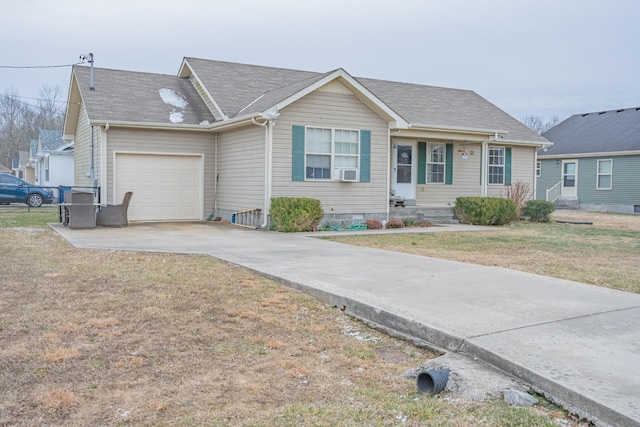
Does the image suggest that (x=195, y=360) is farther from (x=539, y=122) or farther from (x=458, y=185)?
(x=539, y=122)

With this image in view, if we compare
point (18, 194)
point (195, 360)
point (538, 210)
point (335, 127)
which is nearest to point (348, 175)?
point (335, 127)

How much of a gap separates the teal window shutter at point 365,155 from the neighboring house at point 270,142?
0.03 metres

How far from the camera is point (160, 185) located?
16656mm

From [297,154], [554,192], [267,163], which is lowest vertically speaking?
[554,192]

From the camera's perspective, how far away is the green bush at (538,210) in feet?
62.0

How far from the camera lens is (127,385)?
390 centimetres

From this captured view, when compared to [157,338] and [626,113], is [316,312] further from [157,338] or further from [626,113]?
[626,113]

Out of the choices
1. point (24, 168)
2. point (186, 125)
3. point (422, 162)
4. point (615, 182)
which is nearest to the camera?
point (186, 125)

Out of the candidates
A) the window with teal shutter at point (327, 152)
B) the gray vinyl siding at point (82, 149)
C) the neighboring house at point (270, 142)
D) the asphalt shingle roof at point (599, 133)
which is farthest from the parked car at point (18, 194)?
the asphalt shingle roof at point (599, 133)

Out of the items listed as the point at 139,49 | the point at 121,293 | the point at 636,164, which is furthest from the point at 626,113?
the point at 121,293

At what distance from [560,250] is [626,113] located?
21953 millimetres

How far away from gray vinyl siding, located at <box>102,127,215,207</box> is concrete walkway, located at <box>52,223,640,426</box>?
5.93 meters

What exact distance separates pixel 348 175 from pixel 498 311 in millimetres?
9801

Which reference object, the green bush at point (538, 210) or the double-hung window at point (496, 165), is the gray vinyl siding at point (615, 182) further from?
the green bush at point (538, 210)
